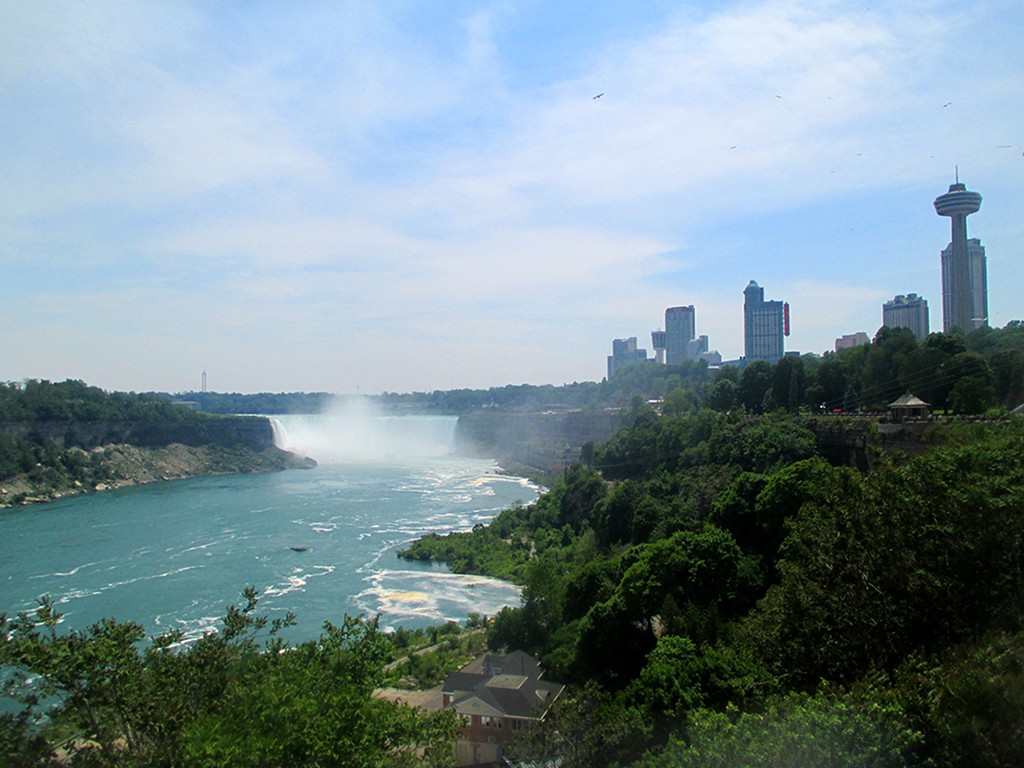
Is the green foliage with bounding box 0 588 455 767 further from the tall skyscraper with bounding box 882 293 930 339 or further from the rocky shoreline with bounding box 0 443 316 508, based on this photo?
the tall skyscraper with bounding box 882 293 930 339

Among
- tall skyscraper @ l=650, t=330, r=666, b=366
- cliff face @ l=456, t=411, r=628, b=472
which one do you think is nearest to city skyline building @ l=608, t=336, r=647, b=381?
tall skyscraper @ l=650, t=330, r=666, b=366

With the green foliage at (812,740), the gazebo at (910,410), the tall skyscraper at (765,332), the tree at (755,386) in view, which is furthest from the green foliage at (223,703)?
the tall skyscraper at (765,332)

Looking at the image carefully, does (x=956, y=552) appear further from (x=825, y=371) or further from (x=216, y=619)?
(x=825, y=371)

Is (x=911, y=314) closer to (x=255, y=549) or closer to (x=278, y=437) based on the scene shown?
(x=278, y=437)

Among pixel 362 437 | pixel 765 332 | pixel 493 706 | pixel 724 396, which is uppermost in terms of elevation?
pixel 765 332

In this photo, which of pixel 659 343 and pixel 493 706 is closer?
pixel 493 706

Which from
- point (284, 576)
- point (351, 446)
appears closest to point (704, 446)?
point (284, 576)

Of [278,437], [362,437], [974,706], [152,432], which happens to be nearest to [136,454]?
[152,432]
